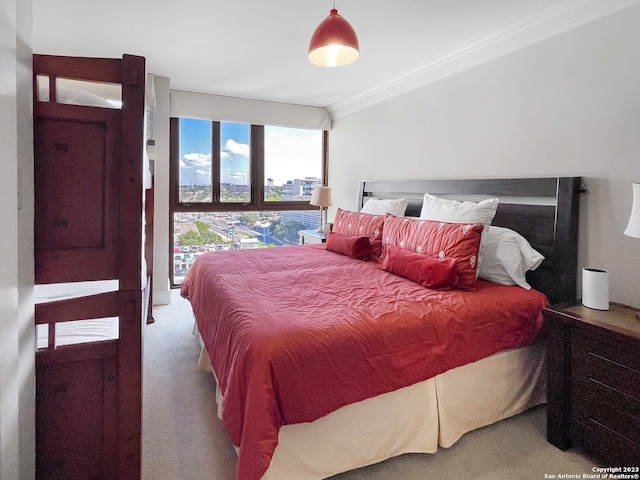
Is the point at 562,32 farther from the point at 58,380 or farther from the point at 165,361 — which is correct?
the point at 165,361

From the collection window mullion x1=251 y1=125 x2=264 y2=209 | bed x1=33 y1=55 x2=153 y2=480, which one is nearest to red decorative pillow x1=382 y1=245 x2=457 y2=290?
bed x1=33 y1=55 x2=153 y2=480

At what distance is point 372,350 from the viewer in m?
1.54

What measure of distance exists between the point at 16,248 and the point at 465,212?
7.71 feet

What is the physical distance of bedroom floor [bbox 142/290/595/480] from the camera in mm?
1653

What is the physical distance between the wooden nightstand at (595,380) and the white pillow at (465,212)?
711mm

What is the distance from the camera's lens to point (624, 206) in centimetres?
201

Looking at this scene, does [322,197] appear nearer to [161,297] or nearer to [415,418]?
[161,297]

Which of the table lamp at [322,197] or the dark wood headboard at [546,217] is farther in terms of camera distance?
the table lamp at [322,197]

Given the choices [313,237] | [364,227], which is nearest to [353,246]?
[364,227]

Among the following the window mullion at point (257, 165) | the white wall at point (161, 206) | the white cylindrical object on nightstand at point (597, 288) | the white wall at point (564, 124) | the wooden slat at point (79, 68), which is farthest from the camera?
the window mullion at point (257, 165)

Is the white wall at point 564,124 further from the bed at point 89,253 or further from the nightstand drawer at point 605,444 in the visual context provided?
the bed at point 89,253

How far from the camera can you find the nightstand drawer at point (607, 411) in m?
1.55

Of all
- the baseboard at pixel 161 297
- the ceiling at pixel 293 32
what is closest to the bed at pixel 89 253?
the ceiling at pixel 293 32

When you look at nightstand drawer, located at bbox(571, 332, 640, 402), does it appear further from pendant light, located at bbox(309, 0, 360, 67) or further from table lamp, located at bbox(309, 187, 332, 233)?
table lamp, located at bbox(309, 187, 332, 233)
